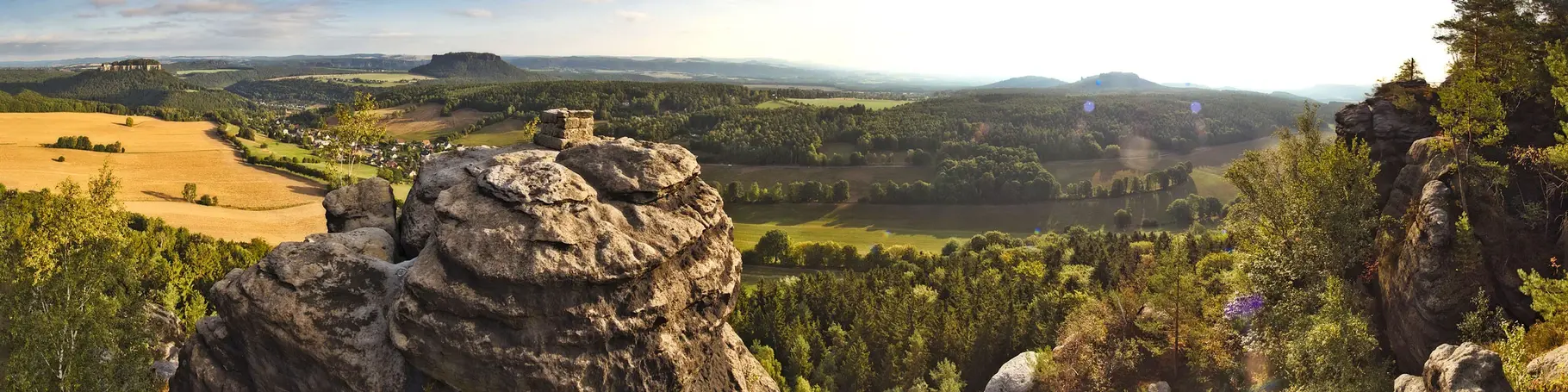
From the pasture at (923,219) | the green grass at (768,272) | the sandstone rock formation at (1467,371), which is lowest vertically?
the green grass at (768,272)

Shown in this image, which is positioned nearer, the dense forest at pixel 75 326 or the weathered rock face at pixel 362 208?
the dense forest at pixel 75 326

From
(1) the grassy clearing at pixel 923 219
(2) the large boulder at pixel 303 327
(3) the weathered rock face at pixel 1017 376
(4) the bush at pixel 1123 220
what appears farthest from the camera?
(4) the bush at pixel 1123 220

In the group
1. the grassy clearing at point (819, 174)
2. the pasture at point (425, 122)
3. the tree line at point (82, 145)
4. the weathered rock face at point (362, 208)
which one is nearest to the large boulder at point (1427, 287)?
the weathered rock face at point (362, 208)

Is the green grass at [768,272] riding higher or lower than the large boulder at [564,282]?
lower

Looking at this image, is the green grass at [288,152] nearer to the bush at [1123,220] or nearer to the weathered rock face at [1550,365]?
the weathered rock face at [1550,365]

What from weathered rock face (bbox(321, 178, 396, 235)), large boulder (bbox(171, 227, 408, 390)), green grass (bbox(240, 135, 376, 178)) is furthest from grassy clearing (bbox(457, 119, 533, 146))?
large boulder (bbox(171, 227, 408, 390))

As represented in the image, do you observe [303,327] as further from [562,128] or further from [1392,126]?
[1392,126]

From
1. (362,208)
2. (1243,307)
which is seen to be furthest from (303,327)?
(1243,307)
